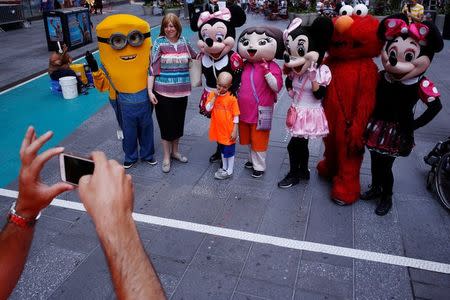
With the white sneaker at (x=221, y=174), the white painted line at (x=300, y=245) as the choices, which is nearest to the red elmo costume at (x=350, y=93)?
the white painted line at (x=300, y=245)

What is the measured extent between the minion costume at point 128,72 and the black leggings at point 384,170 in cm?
273

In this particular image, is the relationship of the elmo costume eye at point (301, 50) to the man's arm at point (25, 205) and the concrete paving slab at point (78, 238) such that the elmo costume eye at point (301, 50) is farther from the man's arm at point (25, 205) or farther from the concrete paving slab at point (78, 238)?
the man's arm at point (25, 205)

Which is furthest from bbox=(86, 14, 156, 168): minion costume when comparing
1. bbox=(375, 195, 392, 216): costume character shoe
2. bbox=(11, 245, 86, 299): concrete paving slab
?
bbox=(375, 195, 392, 216): costume character shoe

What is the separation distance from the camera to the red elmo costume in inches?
154

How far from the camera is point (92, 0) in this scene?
2048 centimetres

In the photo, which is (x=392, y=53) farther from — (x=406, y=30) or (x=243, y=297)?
(x=243, y=297)

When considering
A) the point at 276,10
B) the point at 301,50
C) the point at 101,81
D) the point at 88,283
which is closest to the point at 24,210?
the point at 88,283

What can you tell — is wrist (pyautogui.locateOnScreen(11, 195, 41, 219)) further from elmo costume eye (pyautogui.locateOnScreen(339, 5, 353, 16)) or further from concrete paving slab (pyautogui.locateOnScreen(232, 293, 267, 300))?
elmo costume eye (pyautogui.locateOnScreen(339, 5, 353, 16))

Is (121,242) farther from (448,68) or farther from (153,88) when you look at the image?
(448,68)

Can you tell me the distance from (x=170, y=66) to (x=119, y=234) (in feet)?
12.3

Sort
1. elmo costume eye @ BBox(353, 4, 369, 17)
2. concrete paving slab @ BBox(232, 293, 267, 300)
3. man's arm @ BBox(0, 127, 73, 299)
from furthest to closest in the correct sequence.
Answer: elmo costume eye @ BBox(353, 4, 369, 17) < concrete paving slab @ BBox(232, 293, 267, 300) < man's arm @ BBox(0, 127, 73, 299)

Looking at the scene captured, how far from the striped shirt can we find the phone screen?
330 centimetres

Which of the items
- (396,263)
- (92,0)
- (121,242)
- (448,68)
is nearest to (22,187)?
(121,242)

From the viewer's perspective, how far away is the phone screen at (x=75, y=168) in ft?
5.04
